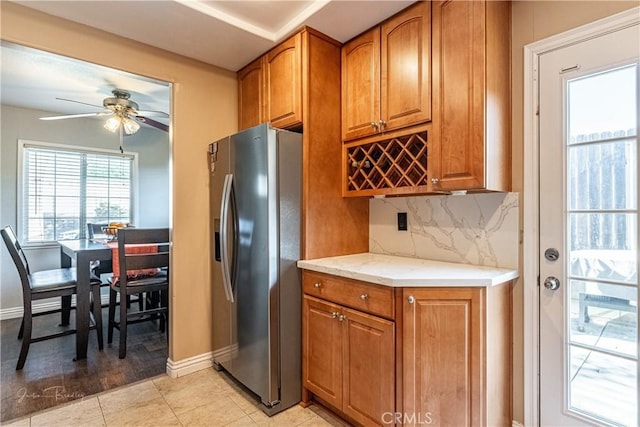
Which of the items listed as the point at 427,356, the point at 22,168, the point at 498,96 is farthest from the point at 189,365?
the point at 22,168

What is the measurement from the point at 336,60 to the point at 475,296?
1.78 meters

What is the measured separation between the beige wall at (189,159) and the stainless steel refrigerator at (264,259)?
40cm

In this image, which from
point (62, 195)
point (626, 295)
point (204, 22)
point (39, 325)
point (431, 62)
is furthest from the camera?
point (62, 195)

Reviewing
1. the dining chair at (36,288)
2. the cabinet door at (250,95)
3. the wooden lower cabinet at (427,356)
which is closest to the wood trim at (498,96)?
the wooden lower cabinet at (427,356)

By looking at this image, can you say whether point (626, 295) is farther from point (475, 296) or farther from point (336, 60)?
point (336, 60)

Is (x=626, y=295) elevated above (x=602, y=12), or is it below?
below

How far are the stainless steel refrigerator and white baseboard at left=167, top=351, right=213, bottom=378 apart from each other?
0.41 meters

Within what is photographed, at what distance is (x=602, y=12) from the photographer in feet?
4.98

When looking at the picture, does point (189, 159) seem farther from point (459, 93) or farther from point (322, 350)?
point (459, 93)

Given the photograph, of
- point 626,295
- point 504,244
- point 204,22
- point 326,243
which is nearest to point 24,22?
point 204,22

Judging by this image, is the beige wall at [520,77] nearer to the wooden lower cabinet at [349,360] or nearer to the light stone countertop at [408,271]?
the light stone countertop at [408,271]

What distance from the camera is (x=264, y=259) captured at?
6.74 ft

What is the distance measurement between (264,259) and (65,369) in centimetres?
201

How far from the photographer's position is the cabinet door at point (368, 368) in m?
1.65
